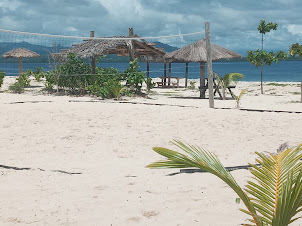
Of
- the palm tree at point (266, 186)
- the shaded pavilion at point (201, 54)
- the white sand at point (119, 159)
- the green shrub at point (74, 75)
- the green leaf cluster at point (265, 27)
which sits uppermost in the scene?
the green leaf cluster at point (265, 27)

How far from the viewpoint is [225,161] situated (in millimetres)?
4855

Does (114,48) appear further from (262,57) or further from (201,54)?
(262,57)

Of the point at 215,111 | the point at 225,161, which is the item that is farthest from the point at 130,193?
the point at 215,111

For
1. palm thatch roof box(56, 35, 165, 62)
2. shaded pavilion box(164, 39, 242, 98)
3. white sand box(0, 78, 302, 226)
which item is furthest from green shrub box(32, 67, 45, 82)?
white sand box(0, 78, 302, 226)

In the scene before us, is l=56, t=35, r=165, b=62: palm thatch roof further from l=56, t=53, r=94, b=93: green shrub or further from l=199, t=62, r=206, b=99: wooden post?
l=199, t=62, r=206, b=99: wooden post

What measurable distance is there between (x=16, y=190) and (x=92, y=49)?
1196 centimetres

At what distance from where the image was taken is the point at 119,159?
5047 mm

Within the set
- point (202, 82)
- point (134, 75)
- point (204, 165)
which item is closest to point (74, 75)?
point (134, 75)

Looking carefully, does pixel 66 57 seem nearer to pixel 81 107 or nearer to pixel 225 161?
pixel 81 107

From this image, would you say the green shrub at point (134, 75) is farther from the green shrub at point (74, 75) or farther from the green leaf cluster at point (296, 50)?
the green leaf cluster at point (296, 50)

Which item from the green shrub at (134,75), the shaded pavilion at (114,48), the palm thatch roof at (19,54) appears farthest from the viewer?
the palm thatch roof at (19,54)

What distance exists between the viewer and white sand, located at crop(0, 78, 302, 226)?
3.13 meters

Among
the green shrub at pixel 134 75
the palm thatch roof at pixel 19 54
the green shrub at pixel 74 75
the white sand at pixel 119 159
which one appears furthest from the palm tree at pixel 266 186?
the palm thatch roof at pixel 19 54

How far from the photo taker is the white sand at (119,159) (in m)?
3.13
